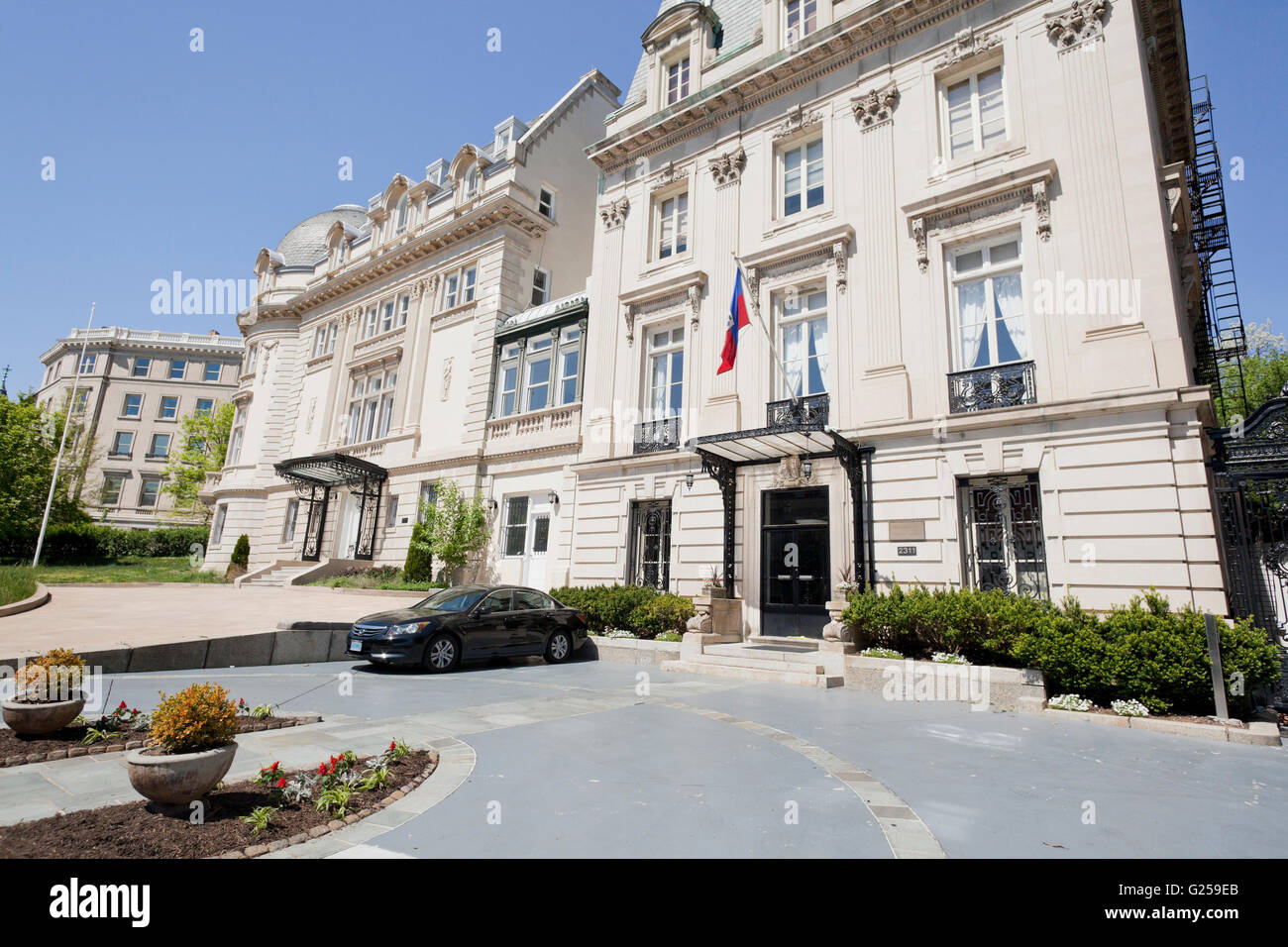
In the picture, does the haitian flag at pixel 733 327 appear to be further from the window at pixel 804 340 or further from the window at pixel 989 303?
the window at pixel 989 303

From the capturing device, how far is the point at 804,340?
16.0 m

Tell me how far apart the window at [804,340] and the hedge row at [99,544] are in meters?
41.5

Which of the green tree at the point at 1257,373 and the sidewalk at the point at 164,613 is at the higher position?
the green tree at the point at 1257,373

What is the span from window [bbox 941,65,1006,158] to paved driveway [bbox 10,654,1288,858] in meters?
12.6

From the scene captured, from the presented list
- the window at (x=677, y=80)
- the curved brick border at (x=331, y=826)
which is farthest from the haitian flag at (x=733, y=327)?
the curved brick border at (x=331, y=826)

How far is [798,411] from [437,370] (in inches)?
648

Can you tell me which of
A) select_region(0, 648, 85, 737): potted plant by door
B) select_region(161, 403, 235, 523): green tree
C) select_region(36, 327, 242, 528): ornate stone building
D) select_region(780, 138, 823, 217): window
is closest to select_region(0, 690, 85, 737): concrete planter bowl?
select_region(0, 648, 85, 737): potted plant by door

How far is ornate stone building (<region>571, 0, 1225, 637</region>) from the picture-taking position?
11.4 meters

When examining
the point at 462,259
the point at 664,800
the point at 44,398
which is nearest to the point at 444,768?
the point at 664,800

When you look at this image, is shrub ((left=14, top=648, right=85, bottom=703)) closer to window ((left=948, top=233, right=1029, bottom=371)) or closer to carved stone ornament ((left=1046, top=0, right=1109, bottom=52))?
window ((left=948, top=233, right=1029, bottom=371))

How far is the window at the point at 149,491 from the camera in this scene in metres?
53.2
